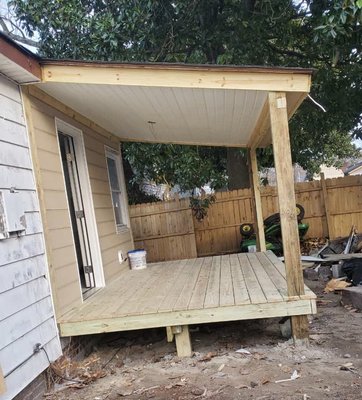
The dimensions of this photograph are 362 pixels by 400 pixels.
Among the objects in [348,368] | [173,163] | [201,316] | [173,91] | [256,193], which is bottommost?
[348,368]

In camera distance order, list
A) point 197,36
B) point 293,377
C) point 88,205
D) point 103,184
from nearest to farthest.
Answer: point 293,377
point 88,205
point 103,184
point 197,36

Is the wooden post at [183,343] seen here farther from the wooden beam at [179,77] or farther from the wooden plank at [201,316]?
the wooden beam at [179,77]

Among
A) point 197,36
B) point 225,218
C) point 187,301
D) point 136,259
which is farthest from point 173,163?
point 187,301

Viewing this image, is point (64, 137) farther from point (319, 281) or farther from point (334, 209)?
point (334, 209)

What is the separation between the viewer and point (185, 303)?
411cm

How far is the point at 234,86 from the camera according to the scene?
3.81 metres

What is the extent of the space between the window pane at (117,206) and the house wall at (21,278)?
307cm

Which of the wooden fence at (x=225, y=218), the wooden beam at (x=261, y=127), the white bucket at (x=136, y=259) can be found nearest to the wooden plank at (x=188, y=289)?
the white bucket at (x=136, y=259)

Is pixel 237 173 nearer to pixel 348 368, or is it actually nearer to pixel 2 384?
pixel 348 368

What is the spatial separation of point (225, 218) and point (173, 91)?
6.79 metres

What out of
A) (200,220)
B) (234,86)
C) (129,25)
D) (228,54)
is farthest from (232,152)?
(234,86)

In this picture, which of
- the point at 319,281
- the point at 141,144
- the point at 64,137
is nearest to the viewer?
the point at 64,137

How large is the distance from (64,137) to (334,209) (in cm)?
749

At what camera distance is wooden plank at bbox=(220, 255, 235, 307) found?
4039mm
